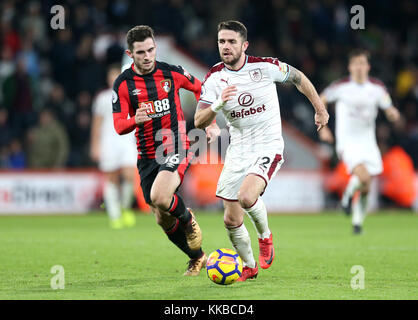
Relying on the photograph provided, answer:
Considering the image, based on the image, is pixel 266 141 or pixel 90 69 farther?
pixel 90 69

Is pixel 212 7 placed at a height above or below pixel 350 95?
above

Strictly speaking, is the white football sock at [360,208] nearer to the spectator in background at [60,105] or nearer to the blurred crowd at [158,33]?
the blurred crowd at [158,33]

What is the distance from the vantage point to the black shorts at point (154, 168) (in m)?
7.54

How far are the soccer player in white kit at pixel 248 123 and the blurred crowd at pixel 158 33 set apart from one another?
9.37 meters

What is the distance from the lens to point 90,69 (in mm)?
16984

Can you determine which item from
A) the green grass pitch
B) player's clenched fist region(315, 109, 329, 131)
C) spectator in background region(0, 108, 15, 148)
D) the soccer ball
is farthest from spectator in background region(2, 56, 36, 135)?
the soccer ball

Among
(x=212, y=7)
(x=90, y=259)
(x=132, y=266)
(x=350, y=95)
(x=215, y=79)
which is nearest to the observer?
(x=215, y=79)

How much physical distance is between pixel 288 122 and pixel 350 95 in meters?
5.86

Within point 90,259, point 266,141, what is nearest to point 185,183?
point 90,259

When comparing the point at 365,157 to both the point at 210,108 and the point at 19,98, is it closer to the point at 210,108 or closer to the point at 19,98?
the point at 210,108

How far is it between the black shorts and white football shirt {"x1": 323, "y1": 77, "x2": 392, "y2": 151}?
4.75 m

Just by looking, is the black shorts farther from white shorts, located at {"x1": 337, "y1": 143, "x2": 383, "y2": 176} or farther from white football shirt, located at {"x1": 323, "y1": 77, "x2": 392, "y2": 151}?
white football shirt, located at {"x1": 323, "y1": 77, "x2": 392, "y2": 151}

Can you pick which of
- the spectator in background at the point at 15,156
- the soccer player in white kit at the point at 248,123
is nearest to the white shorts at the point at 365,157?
the soccer player in white kit at the point at 248,123

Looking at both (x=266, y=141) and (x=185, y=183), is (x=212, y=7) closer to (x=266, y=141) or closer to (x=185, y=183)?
(x=185, y=183)
